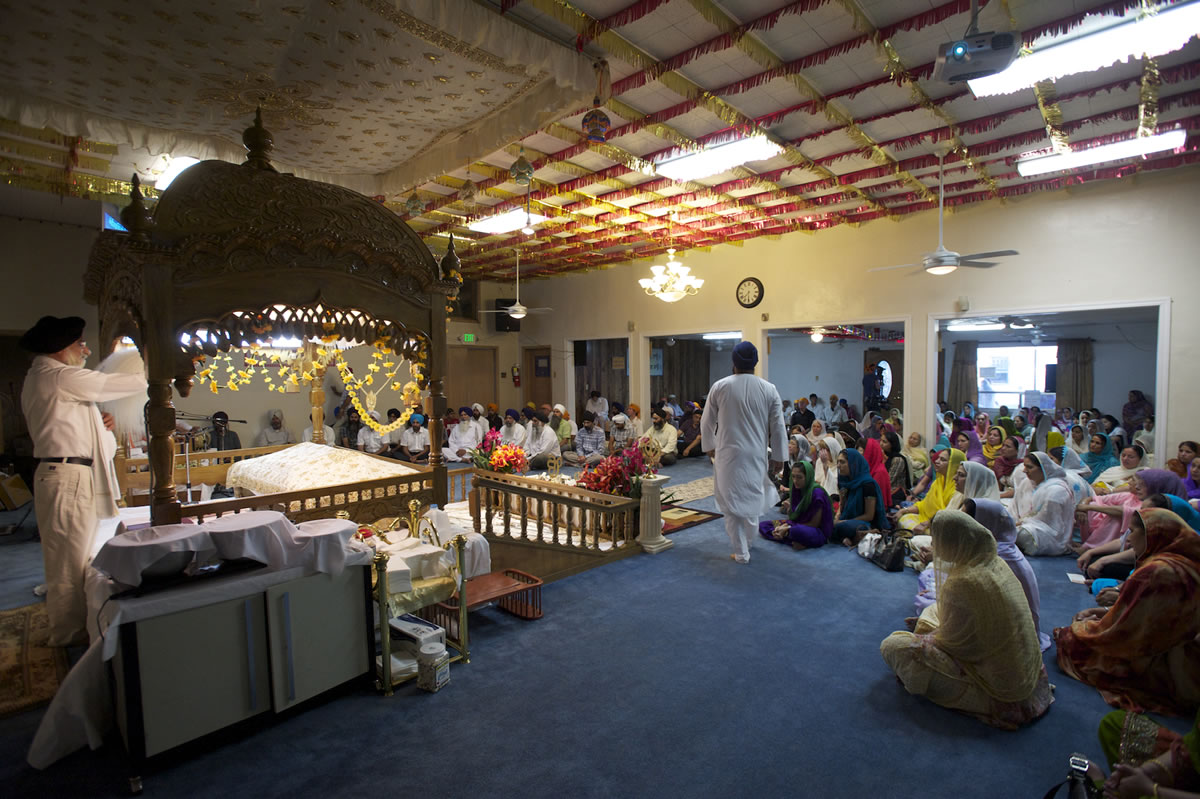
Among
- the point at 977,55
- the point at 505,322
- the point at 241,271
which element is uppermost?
the point at 977,55

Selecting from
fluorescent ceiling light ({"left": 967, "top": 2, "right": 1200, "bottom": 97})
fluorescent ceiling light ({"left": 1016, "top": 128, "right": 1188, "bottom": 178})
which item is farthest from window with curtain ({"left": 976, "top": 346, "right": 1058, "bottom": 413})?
fluorescent ceiling light ({"left": 967, "top": 2, "right": 1200, "bottom": 97})

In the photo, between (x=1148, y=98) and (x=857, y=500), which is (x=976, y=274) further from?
(x=857, y=500)

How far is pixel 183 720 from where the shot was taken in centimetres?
235

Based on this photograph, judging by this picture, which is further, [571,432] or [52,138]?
[571,432]

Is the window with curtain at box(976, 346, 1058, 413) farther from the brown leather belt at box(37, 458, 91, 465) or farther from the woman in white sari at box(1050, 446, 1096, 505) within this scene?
the brown leather belt at box(37, 458, 91, 465)

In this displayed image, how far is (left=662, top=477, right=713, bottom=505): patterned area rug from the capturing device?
24.4ft

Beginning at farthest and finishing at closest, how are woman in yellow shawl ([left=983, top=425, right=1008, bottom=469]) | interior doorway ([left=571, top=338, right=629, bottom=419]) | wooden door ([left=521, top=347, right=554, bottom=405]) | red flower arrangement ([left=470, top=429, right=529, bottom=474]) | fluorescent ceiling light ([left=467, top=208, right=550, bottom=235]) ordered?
interior doorway ([left=571, top=338, right=629, bottom=419]), wooden door ([left=521, top=347, right=554, bottom=405]), fluorescent ceiling light ([left=467, top=208, right=550, bottom=235]), woman in yellow shawl ([left=983, top=425, right=1008, bottom=469]), red flower arrangement ([left=470, top=429, right=529, bottom=474])

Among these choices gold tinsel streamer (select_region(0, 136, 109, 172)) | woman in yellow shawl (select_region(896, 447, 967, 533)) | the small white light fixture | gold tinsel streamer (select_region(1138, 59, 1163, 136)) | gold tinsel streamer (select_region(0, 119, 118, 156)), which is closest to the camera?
gold tinsel streamer (select_region(1138, 59, 1163, 136))

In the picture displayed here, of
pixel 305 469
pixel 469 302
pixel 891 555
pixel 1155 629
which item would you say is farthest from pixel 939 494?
pixel 469 302

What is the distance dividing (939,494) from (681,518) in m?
2.45

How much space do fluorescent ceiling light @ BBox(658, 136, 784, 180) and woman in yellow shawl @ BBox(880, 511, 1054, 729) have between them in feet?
12.3

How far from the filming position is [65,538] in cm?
327

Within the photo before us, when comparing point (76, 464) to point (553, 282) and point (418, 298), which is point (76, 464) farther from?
point (553, 282)

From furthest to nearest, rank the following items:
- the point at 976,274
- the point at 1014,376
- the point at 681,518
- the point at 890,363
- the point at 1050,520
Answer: the point at 890,363
the point at 1014,376
the point at 976,274
the point at 681,518
the point at 1050,520
